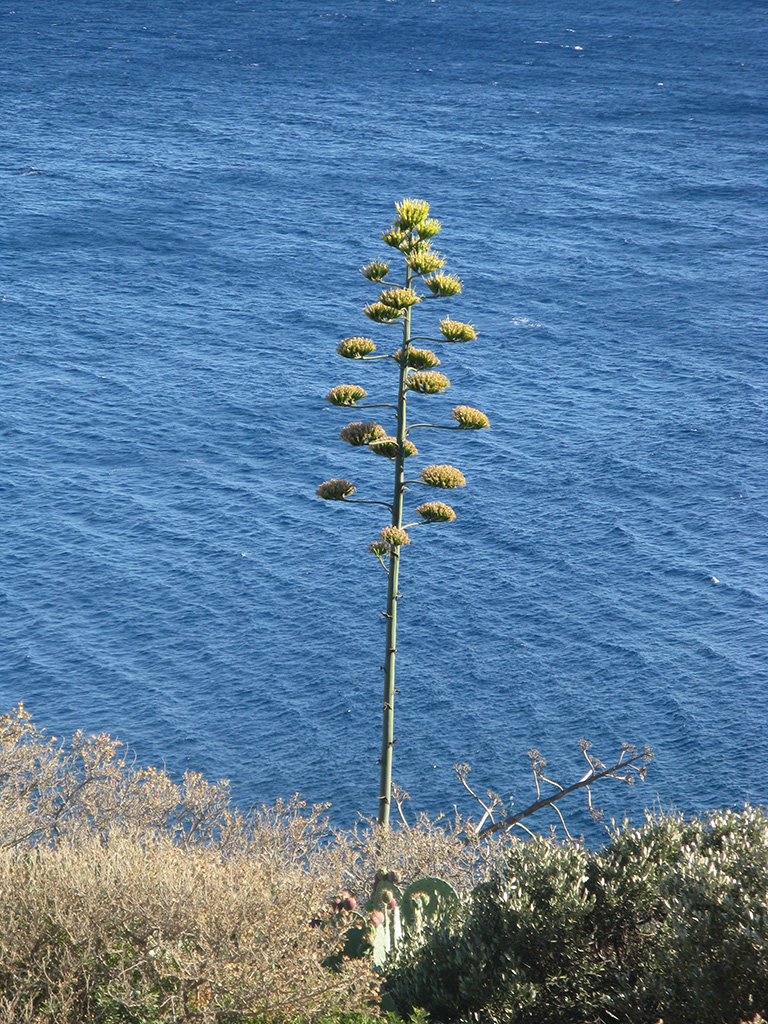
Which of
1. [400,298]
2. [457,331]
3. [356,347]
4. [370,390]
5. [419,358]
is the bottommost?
[370,390]

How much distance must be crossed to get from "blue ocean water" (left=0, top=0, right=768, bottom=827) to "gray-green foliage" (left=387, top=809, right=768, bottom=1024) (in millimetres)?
36579

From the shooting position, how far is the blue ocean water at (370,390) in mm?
64188

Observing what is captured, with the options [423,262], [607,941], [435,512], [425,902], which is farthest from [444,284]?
[607,941]

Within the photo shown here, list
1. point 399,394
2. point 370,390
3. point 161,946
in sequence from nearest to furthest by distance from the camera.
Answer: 1. point 161,946
2. point 399,394
3. point 370,390

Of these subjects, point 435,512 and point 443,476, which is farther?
point 435,512

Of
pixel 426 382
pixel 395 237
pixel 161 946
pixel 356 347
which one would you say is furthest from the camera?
pixel 356 347

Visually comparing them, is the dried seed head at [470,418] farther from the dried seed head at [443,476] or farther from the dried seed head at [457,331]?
the dried seed head at [457,331]

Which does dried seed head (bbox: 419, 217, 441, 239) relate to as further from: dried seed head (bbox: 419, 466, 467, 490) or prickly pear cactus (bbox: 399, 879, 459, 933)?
prickly pear cactus (bbox: 399, 879, 459, 933)

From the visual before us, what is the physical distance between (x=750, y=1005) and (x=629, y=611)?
207ft

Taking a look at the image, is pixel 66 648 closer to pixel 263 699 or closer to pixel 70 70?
pixel 263 699

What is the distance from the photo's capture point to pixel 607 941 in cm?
1237

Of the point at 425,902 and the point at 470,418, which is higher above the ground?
the point at 470,418

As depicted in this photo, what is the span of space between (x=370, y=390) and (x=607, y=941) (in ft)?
282

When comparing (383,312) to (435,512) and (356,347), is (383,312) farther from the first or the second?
(435,512)
